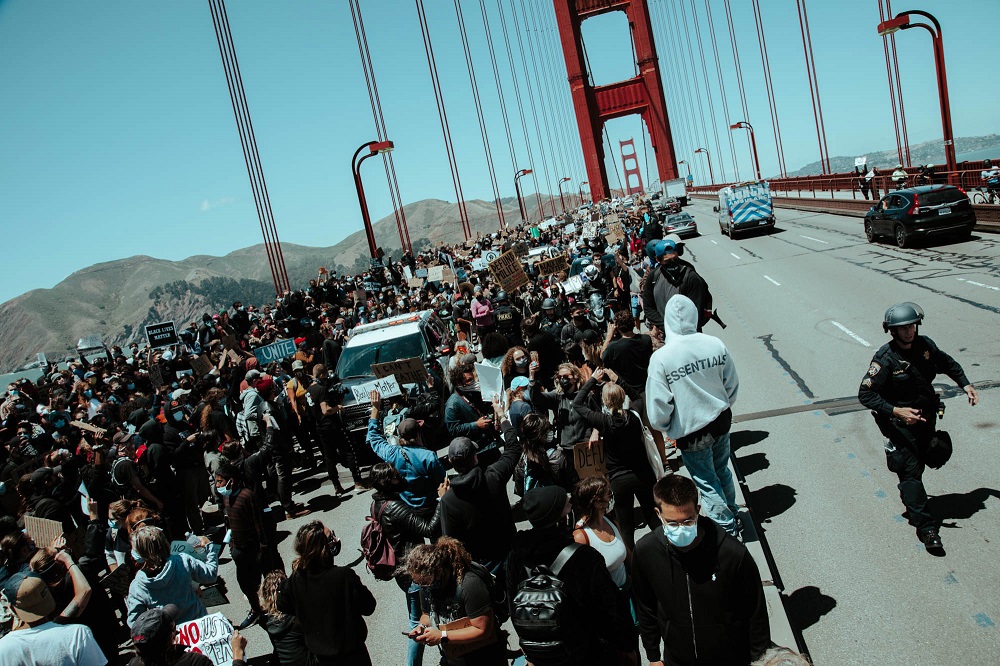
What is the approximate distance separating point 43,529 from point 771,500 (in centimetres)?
618

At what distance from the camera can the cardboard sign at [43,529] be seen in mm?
6223

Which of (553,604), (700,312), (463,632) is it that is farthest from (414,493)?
(700,312)

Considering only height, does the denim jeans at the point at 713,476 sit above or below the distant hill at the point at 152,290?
below

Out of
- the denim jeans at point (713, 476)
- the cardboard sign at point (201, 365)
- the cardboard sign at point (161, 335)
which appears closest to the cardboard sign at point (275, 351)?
the cardboard sign at point (201, 365)

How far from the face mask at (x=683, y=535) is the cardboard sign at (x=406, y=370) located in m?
5.81

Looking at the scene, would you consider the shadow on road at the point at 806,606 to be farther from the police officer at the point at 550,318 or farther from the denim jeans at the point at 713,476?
the police officer at the point at 550,318

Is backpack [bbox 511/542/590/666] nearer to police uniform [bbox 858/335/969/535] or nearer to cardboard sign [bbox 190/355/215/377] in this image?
police uniform [bbox 858/335/969/535]

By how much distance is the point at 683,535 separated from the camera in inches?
117

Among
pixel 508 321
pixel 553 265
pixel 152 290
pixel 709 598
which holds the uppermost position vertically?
pixel 152 290

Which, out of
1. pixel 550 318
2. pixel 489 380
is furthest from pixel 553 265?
pixel 489 380

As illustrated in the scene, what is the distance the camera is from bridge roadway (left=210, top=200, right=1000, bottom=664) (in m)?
4.20

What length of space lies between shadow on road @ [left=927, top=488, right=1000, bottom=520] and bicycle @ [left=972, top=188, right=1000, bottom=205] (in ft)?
70.1

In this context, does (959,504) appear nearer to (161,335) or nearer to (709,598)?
(709,598)

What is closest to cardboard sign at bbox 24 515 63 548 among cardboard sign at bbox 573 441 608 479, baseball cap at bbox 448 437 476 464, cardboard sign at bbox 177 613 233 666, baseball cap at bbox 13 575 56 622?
baseball cap at bbox 13 575 56 622
